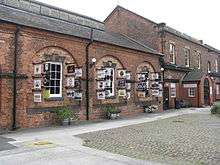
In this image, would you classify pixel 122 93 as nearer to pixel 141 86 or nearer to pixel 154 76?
pixel 141 86

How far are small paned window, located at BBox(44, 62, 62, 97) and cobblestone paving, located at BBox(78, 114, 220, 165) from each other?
14.0 feet

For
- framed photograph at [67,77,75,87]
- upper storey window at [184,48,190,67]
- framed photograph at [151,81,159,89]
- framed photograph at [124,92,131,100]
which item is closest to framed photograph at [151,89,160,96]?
framed photograph at [151,81,159,89]

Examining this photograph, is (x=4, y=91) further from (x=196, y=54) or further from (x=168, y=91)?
(x=196, y=54)

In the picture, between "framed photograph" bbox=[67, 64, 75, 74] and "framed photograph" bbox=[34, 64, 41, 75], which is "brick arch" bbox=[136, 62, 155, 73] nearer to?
"framed photograph" bbox=[67, 64, 75, 74]

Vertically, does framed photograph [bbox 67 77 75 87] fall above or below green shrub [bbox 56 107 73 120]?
above

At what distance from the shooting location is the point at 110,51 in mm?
20203

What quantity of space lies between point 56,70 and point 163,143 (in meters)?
8.00

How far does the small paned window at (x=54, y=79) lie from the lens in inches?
634

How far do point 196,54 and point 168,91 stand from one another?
10.1 meters

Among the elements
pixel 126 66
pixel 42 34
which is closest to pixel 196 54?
pixel 126 66

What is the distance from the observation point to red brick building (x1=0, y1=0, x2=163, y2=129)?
1410 cm

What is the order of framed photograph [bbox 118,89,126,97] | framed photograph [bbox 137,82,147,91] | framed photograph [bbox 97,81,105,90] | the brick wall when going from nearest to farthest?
the brick wall → framed photograph [bbox 97,81,105,90] → framed photograph [bbox 118,89,126,97] → framed photograph [bbox 137,82,147,91]

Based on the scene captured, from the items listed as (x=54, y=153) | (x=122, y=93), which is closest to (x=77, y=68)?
(x=122, y=93)

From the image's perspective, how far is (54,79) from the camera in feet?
54.0
